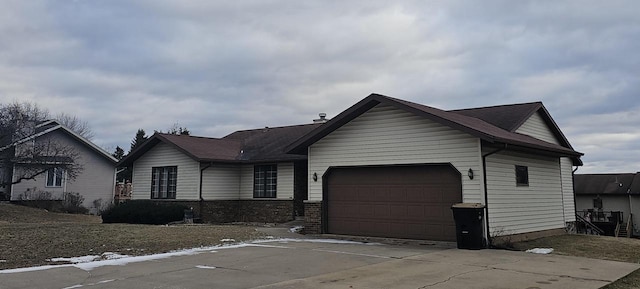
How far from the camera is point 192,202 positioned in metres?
22.0

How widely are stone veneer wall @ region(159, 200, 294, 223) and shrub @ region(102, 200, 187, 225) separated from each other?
0.90 m

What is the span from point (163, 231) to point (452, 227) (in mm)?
9089

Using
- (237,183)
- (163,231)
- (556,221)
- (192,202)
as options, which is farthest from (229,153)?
(556,221)

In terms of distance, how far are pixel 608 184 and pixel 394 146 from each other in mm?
34174

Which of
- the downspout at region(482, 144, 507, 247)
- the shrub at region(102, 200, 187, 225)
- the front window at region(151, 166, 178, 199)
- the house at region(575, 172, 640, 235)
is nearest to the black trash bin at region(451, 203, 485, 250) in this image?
the downspout at region(482, 144, 507, 247)

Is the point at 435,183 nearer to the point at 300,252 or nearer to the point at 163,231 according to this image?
the point at 300,252

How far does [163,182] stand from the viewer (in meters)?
23.6

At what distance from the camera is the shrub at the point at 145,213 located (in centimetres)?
2053

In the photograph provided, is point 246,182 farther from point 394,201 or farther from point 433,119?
point 433,119

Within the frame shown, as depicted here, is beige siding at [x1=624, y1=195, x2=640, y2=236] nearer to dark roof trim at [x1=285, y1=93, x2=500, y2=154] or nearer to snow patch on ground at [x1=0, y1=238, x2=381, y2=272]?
dark roof trim at [x1=285, y1=93, x2=500, y2=154]

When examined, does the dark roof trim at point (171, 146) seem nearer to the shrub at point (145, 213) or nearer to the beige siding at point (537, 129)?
the shrub at point (145, 213)

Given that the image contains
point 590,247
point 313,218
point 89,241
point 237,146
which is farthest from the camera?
point 237,146

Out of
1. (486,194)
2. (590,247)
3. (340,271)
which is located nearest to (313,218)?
(486,194)

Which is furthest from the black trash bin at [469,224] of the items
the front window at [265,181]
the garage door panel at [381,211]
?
the front window at [265,181]
